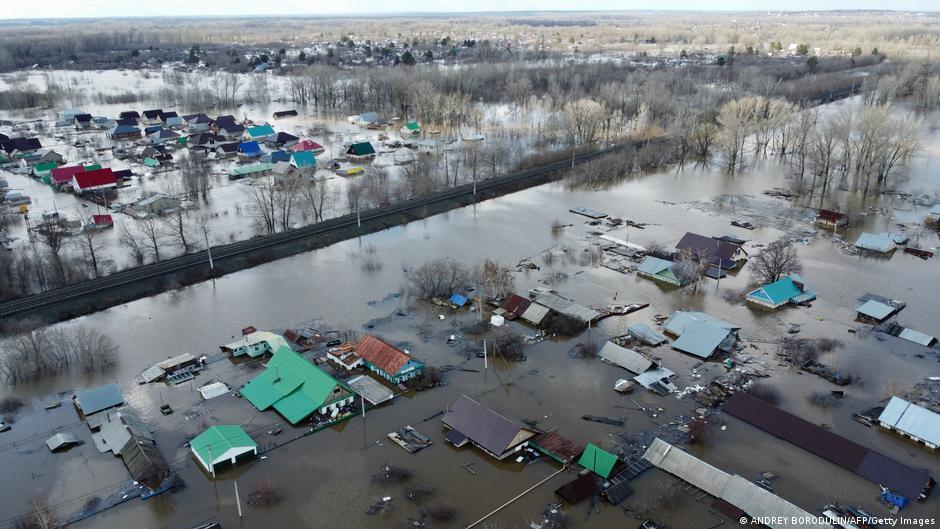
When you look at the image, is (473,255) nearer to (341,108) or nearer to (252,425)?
(252,425)

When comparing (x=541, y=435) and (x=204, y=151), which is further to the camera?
(x=204, y=151)

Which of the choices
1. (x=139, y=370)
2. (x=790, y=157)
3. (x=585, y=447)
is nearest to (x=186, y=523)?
(x=139, y=370)

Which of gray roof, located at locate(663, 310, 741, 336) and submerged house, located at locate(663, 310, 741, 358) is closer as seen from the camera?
submerged house, located at locate(663, 310, 741, 358)

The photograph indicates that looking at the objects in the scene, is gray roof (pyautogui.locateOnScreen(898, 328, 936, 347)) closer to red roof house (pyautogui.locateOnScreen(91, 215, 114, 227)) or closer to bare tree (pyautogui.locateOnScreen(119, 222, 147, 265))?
bare tree (pyautogui.locateOnScreen(119, 222, 147, 265))

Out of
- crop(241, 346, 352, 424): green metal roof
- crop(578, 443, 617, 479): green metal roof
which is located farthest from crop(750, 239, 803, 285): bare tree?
crop(241, 346, 352, 424): green metal roof

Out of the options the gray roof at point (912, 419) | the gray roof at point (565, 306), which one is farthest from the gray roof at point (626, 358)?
the gray roof at point (912, 419)

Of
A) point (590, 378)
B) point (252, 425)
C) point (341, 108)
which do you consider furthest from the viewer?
point (341, 108)

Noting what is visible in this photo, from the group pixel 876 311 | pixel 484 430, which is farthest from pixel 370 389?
pixel 876 311
